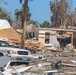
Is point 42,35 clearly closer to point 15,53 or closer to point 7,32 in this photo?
point 7,32

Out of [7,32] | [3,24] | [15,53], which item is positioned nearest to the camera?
[15,53]

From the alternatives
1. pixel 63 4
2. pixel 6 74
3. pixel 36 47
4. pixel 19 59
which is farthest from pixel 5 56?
pixel 63 4

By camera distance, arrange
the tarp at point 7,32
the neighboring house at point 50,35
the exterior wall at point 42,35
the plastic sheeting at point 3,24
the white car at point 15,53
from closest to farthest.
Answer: the white car at point 15,53
the plastic sheeting at point 3,24
the tarp at point 7,32
the neighboring house at point 50,35
the exterior wall at point 42,35

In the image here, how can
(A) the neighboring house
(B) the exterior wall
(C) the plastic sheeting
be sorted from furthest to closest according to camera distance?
(B) the exterior wall
(A) the neighboring house
(C) the plastic sheeting

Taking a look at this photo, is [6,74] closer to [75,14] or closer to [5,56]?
[5,56]

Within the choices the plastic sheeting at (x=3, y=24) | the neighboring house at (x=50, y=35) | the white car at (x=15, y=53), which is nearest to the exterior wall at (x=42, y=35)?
the neighboring house at (x=50, y=35)

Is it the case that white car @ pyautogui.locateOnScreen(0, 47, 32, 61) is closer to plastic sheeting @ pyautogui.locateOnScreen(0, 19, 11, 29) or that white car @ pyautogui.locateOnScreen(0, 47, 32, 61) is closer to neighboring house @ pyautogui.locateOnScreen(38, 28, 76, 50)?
plastic sheeting @ pyautogui.locateOnScreen(0, 19, 11, 29)

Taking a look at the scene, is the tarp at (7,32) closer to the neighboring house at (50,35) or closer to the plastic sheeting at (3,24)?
the plastic sheeting at (3,24)

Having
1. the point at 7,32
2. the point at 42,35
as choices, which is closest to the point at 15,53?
the point at 7,32

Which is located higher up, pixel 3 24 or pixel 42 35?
pixel 3 24

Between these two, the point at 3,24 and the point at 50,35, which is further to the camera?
the point at 50,35

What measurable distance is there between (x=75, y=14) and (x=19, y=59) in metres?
65.2

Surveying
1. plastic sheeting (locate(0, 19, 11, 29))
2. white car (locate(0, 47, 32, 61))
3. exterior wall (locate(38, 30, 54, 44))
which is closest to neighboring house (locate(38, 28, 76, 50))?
exterior wall (locate(38, 30, 54, 44))

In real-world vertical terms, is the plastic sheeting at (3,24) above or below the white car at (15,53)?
above
